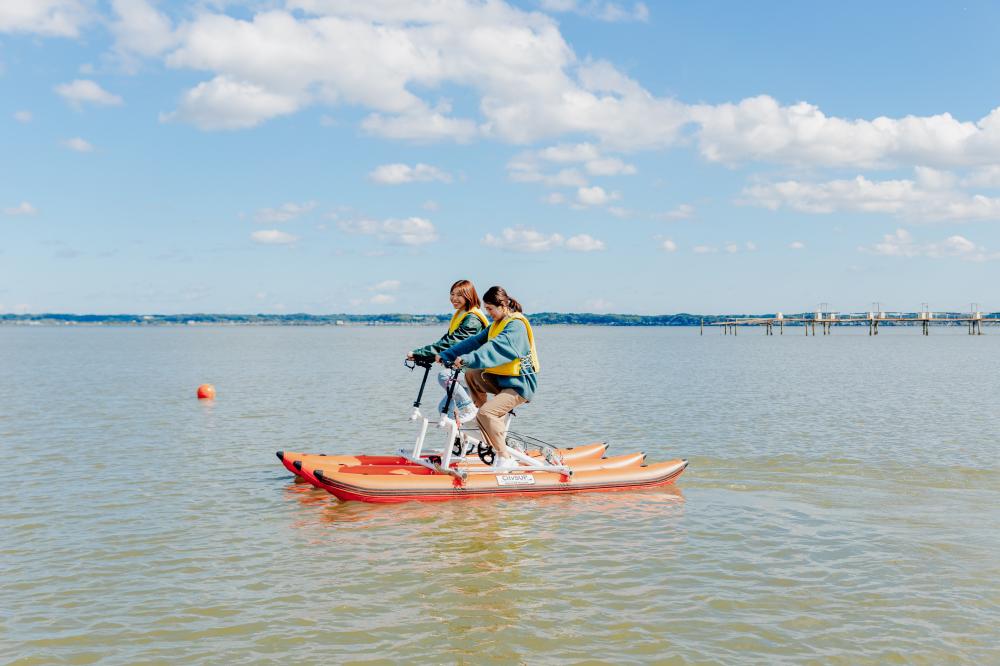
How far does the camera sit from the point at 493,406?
11.8 m

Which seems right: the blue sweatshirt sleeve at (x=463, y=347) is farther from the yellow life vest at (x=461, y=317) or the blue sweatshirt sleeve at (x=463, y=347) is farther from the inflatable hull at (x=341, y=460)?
the inflatable hull at (x=341, y=460)

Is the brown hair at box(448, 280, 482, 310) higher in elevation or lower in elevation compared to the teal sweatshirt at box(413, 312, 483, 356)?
higher

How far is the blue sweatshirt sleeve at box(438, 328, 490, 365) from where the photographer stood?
11531 mm

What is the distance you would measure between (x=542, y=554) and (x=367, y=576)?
2070 millimetres

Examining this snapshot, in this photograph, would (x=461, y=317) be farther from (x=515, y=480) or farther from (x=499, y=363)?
(x=515, y=480)

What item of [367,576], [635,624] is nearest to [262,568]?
[367,576]

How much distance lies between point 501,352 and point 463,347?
67 cm

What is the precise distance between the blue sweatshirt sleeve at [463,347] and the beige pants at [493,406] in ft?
1.92

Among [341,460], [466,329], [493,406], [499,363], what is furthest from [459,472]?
[341,460]

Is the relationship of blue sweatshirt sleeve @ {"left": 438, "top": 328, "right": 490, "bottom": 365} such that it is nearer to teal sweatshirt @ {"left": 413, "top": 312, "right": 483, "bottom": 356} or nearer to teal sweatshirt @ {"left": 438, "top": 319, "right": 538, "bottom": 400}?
teal sweatshirt @ {"left": 438, "top": 319, "right": 538, "bottom": 400}

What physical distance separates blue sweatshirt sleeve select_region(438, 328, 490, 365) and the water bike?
28cm

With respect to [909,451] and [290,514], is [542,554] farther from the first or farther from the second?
[909,451]

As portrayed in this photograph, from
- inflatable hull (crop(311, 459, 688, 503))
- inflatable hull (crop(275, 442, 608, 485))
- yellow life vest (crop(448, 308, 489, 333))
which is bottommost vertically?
inflatable hull (crop(311, 459, 688, 503))

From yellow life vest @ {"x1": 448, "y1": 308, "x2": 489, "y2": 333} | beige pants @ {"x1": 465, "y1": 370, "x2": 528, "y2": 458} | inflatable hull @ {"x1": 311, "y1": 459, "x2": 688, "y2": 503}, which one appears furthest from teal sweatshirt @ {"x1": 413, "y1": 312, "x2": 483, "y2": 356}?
inflatable hull @ {"x1": 311, "y1": 459, "x2": 688, "y2": 503}
